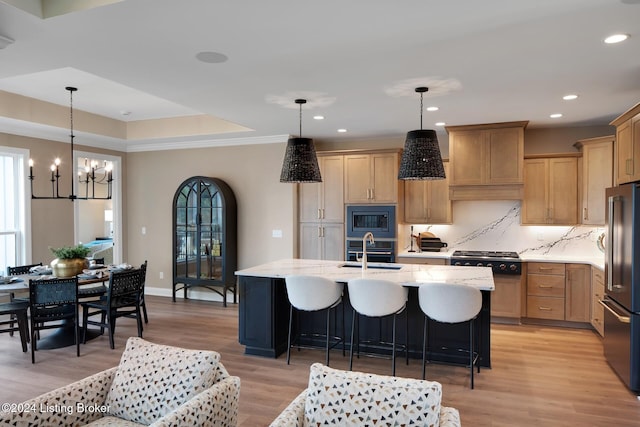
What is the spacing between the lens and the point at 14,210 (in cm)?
546

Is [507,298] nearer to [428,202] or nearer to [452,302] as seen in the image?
[428,202]

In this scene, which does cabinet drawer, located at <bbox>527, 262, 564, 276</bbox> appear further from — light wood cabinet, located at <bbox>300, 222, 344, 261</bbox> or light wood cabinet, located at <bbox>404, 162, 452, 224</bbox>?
light wood cabinet, located at <bbox>300, 222, 344, 261</bbox>

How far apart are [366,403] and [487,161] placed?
437cm

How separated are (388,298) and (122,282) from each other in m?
3.00

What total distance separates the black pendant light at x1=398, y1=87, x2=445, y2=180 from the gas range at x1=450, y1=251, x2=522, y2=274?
7.12 ft

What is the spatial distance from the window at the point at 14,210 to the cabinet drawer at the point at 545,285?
6630 millimetres

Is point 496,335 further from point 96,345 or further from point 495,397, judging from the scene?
point 96,345

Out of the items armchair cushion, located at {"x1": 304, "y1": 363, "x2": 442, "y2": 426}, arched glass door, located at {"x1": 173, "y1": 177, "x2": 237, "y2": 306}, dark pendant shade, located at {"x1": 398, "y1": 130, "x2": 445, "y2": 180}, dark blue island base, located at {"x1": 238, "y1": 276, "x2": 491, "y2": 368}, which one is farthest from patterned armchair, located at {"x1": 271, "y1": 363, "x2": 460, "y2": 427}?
arched glass door, located at {"x1": 173, "y1": 177, "x2": 237, "y2": 306}

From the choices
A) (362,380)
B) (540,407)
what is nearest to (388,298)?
(540,407)

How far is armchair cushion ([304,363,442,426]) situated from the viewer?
5.39 ft

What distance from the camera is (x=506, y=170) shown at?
5.23 meters

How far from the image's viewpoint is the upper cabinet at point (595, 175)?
4.82 meters

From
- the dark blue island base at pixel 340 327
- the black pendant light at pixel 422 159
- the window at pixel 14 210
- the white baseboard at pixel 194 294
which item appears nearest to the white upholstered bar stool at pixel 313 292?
the dark blue island base at pixel 340 327

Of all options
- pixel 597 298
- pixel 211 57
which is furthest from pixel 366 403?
pixel 597 298
